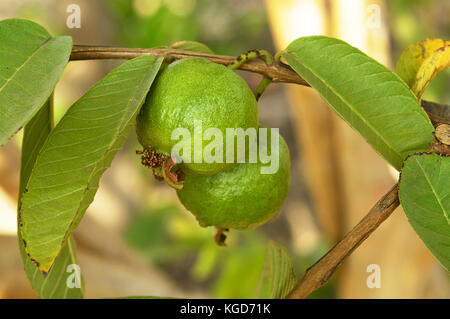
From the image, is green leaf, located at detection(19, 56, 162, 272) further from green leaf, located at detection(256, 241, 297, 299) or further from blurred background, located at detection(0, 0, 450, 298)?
blurred background, located at detection(0, 0, 450, 298)

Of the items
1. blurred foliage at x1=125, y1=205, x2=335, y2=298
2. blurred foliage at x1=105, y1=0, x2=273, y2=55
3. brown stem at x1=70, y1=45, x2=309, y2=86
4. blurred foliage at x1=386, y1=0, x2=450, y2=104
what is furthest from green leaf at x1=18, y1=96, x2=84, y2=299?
blurred foliage at x1=386, y1=0, x2=450, y2=104

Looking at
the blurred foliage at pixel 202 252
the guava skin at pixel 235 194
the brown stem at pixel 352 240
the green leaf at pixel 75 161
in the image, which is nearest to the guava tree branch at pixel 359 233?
the brown stem at pixel 352 240

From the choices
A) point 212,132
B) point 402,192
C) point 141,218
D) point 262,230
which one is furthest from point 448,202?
point 262,230

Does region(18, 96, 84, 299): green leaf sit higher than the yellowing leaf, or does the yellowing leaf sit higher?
the yellowing leaf

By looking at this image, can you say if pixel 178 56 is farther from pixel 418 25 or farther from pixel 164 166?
pixel 418 25

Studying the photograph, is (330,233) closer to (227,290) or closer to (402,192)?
(227,290)

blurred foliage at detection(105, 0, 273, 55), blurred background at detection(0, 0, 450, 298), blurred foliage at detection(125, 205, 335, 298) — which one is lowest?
blurred foliage at detection(125, 205, 335, 298)

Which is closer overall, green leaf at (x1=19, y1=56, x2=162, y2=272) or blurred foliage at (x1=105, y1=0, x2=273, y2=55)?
green leaf at (x1=19, y1=56, x2=162, y2=272)

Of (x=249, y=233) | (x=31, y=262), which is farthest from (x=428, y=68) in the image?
(x=249, y=233)
